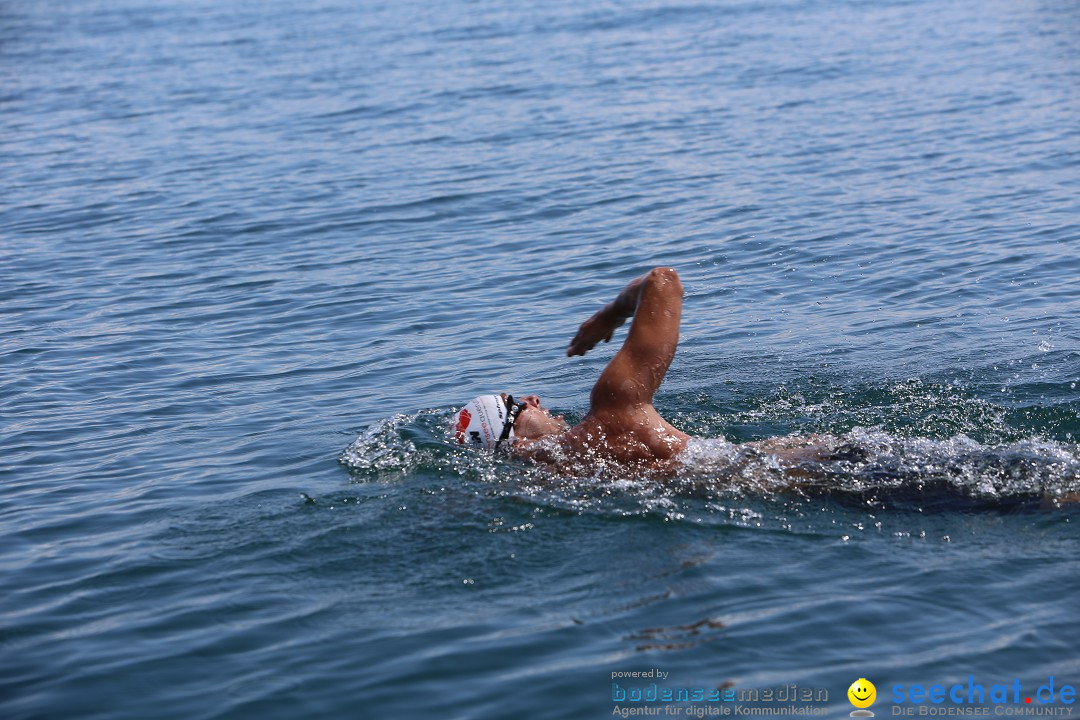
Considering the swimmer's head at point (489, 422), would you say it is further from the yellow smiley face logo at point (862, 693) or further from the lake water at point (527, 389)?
the yellow smiley face logo at point (862, 693)

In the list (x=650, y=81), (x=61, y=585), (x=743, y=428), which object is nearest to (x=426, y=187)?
(x=650, y=81)

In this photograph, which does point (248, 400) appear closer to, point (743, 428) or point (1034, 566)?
point (743, 428)

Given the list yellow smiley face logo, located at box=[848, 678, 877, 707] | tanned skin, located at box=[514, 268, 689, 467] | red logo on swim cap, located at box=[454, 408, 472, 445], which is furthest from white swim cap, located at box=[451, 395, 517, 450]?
yellow smiley face logo, located at box=[848, 678, 877, 707]

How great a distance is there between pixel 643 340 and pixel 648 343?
1.4 inches

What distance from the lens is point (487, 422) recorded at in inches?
337

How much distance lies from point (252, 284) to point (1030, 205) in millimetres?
9312

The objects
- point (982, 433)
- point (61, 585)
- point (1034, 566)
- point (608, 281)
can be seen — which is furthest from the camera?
point (608, 281)

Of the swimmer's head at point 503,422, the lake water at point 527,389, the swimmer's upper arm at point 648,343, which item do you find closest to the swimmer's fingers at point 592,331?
the swimmer's upper arm at point 648,343

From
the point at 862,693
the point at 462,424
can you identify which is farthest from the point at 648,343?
the point at 862,693

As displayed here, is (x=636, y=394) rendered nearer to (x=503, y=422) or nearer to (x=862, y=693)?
(x=503, y=422)

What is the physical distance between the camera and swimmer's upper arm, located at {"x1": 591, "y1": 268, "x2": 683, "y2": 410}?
7898 mm

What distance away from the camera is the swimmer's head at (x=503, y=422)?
8.53 m

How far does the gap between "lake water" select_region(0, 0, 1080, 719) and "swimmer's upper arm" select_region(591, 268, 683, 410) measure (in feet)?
2.02

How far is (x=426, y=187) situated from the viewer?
61.6 ft
